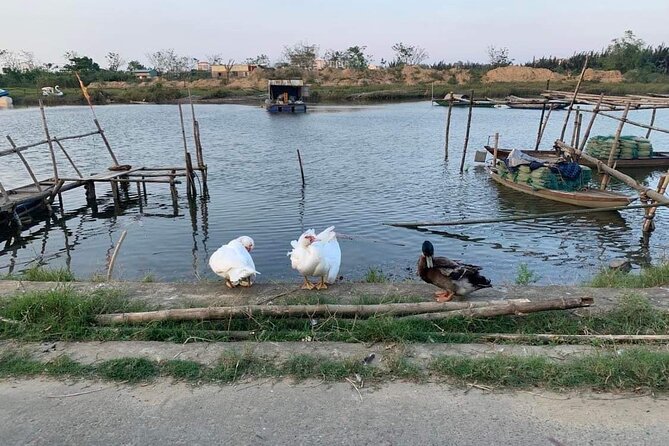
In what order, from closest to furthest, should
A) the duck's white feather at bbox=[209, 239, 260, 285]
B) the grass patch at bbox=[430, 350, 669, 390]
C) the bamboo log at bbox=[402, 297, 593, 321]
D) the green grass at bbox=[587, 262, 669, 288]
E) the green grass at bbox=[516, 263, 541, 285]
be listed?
the grass patch at bbox=[430, 350, 669, 390] < the bamboo log at bbox=[402, 297, 593, 321] < the duck's white feather at bbox=[209, 239, 260, 285] < the green grass at bbox=[587, 262, 669, 288] < the green grass at bbox=[516, 263, 541, 285]

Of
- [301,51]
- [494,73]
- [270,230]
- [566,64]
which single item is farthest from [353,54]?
[270,230]

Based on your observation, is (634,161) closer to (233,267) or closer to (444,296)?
(444,296)

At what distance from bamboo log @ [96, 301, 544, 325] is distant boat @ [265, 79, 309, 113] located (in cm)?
4314

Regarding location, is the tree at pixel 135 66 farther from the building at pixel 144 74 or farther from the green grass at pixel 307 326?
the green grass at pixel 307 326

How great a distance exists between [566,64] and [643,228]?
248 ft

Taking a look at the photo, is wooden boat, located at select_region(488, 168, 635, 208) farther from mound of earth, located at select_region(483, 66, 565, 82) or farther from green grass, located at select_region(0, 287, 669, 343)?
mound of earth, located at select_region(483, 66, 565, 82)

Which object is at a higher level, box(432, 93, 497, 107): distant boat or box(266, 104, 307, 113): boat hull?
box(432, 93, 497, 107): distant boat

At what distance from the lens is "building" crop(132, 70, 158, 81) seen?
84.5 metres

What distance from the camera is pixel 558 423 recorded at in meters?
3.42

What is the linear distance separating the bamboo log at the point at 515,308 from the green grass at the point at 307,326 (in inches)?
2.8

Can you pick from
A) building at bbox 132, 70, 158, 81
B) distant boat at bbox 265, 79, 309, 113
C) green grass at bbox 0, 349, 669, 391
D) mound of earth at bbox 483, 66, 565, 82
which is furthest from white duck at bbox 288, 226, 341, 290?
building at bbox 132, 70, 158, 81

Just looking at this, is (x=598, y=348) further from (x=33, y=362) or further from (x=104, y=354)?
(x=33, y=362)

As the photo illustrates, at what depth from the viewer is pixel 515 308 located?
467 centimetres

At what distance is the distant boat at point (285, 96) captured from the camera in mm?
46875
